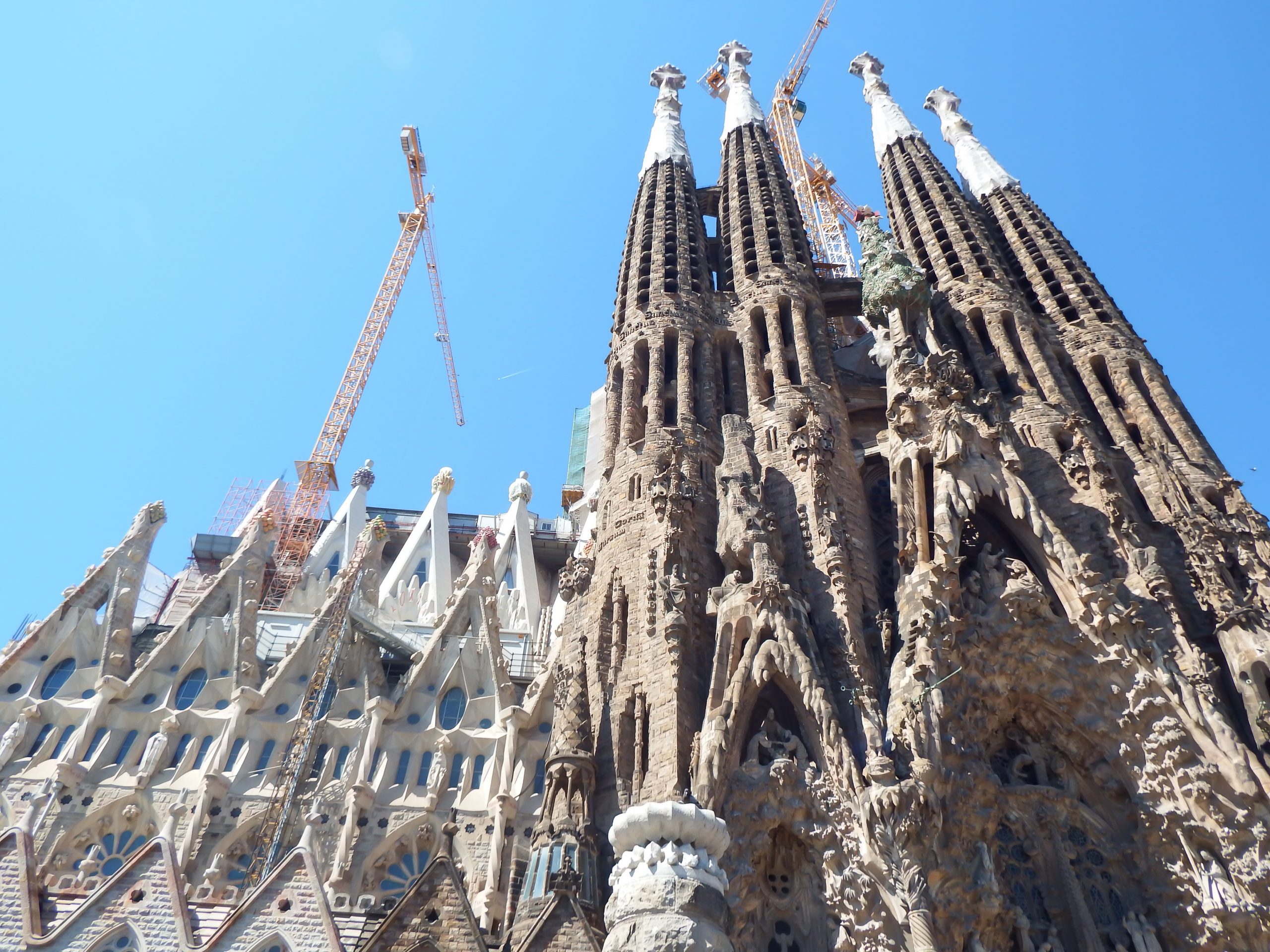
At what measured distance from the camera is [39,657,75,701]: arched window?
21406 mm

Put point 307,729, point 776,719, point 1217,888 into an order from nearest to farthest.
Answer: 1. point 1217,888
2. point 776,719
3. point 307,729

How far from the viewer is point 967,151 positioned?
Answer: 116 feet

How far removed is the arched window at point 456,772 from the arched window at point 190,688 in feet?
19.6

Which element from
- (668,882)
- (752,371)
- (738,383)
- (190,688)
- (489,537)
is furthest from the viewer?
(489,537)

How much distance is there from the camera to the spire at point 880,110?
3697cm

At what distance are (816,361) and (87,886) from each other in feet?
61.8

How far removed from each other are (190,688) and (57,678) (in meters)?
2.82

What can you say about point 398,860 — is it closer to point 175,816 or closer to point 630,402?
point 175,816

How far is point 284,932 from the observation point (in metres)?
13.3

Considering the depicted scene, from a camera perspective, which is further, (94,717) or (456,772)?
(456,772)

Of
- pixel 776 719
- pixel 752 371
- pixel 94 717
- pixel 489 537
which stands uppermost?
pixel 489 537

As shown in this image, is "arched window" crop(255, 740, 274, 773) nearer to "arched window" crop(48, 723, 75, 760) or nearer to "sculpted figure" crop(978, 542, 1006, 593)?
"arched window" crop(48, 723, 75, 760)

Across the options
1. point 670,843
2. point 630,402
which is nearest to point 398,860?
point 630,402

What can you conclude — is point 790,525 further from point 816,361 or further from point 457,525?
point 457,525
